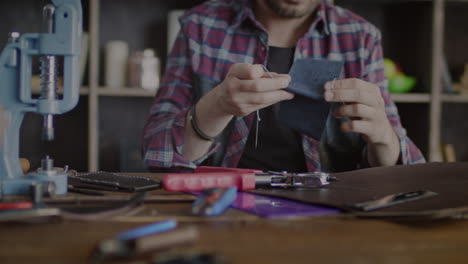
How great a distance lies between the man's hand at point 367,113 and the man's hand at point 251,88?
0.31 feet

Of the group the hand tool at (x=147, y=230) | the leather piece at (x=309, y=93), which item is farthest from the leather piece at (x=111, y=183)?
the leather piece at (x=309, y=93)

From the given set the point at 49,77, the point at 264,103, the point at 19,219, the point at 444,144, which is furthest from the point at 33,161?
the point at 444,144

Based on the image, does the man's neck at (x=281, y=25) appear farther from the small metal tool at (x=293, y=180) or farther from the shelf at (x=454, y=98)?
the shelf at (x=454, y=98)

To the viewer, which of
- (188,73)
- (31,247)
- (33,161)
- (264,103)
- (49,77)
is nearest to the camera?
(31,247)

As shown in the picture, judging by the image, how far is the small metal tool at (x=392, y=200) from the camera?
0.54 metres

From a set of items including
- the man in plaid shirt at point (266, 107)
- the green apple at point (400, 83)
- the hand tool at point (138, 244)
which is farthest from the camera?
the green apple at point (400, 83)

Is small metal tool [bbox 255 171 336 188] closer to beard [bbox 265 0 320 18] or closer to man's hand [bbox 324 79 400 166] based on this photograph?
man's hand [bbox 324 79 400 166]

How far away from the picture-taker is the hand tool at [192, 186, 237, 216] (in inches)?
20.0

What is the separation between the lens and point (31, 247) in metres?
0.39

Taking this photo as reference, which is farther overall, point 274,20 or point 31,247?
point 274,20

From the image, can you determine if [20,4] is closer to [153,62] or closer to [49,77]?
[153,62]

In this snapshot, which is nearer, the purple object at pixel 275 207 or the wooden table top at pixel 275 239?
the wooden table top at pixel 275 239

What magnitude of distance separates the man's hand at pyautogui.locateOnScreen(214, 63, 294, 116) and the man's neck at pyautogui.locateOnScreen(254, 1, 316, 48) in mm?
485

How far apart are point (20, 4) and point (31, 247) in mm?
1982
